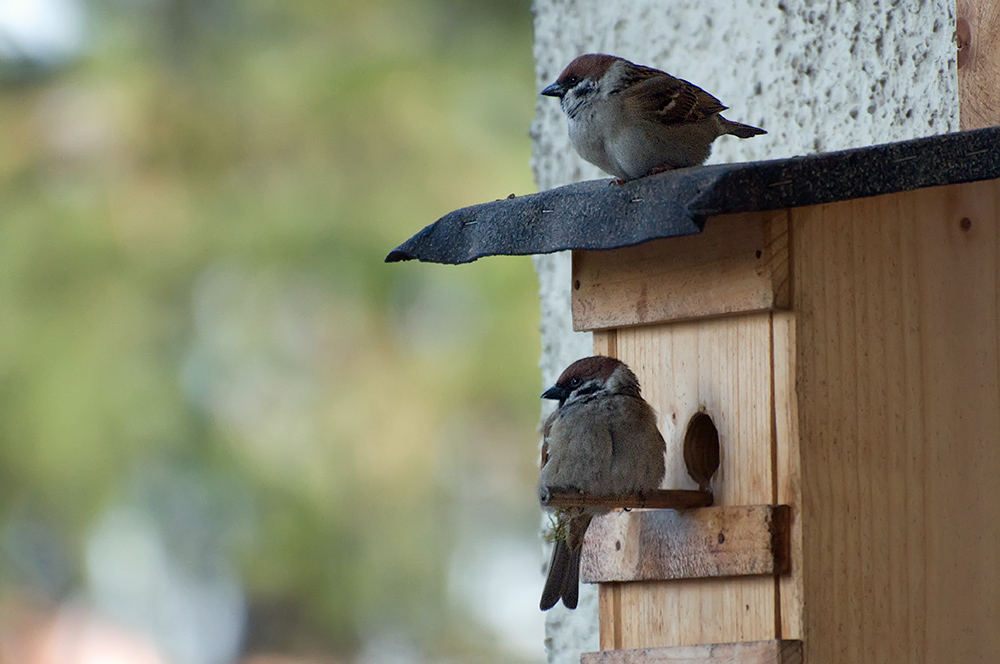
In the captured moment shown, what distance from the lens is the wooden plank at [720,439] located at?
1.58 metres

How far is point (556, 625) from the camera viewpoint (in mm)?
2643

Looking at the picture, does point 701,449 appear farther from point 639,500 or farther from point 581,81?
point 581,81

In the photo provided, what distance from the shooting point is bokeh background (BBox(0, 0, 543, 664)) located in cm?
507

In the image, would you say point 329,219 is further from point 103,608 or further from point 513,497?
point 103,608

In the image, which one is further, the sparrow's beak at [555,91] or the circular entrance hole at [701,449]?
the sparrow's beak at [555,91]

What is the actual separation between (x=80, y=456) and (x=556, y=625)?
111 inches

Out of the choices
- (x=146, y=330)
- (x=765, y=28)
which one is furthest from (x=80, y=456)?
(x=765, y=28)

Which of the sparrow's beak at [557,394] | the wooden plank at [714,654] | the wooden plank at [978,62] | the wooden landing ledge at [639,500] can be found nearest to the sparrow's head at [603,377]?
the sparrow's beak at [557,394]

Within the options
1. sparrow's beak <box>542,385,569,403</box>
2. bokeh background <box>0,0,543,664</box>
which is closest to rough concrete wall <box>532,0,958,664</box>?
sparrow's beak <box>542,385,569,403</box>

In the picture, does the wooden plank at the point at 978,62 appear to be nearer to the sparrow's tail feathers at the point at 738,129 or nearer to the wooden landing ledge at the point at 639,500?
the sparrow's tail feathers at the point at 738,129

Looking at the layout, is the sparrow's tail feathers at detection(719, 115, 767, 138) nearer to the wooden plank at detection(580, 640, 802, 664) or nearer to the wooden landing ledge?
the wooden landing ledge

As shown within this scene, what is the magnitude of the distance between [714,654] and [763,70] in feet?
3.66

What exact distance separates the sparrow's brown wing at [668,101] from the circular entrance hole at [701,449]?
40 centimetres

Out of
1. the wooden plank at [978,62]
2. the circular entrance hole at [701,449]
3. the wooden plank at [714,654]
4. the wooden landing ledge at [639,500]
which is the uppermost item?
the wooden plank at [978,62]
